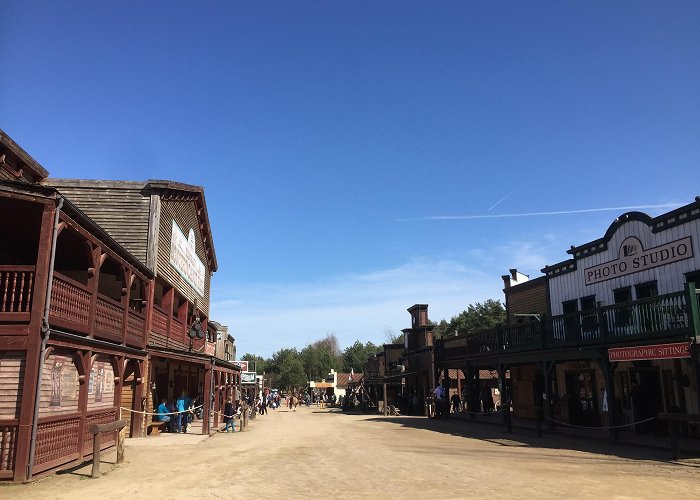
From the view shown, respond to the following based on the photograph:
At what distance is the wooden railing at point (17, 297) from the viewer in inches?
412

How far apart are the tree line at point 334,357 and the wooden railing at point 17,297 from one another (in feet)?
193

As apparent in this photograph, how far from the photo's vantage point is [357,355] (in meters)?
107

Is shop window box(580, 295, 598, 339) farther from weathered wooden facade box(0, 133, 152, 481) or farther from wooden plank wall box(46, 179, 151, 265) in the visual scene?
wooden plank wall box(46, 179, 151, 265)

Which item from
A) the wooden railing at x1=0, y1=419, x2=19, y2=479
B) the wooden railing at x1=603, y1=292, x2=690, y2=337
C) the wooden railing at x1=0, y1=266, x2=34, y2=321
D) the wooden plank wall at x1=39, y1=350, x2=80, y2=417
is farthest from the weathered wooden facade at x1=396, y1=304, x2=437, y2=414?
the wooden railing at x1=0, y1=419, x2=19, y2=479

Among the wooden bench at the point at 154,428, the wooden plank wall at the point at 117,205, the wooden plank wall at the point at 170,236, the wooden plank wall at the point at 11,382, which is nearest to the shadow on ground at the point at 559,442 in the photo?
the wooden bench at the point at 154,428

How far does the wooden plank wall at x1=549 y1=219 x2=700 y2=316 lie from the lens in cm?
1723

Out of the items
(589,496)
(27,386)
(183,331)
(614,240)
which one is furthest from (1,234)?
(614,240)

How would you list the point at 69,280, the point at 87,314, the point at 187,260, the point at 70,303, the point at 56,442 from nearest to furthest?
the point at 56,442 < the point at 69,280 < the point at 70,303 < the point at 87,314 < the point at 187,260

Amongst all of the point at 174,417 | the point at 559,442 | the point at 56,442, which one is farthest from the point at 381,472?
the point at 174,417

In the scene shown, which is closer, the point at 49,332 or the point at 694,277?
the point at 49,332

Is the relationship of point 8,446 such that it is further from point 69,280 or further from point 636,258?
point 636,258

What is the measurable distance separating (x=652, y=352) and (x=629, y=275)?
18.0ft

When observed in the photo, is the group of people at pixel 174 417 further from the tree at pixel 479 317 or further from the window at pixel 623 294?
the tree at pixel 479 317

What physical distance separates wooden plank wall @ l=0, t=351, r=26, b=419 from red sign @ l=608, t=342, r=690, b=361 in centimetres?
1497
